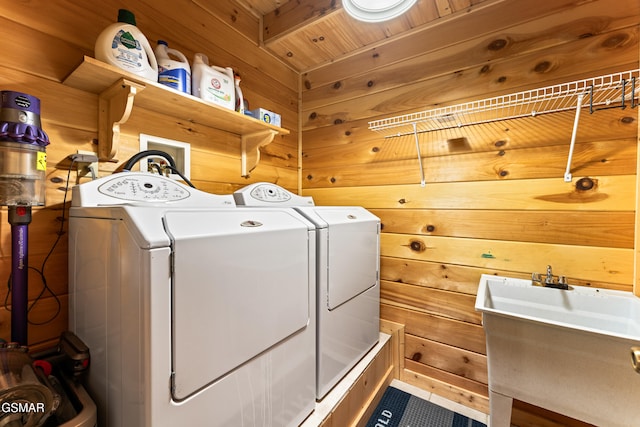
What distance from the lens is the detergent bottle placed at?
4.02 ft

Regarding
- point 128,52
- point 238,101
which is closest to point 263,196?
point 238,101

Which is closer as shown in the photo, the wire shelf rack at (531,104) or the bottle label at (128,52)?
the bottle label at (128,52)

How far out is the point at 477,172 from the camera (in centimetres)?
164

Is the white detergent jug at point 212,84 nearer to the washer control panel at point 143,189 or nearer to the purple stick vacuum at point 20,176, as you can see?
the washer control panel at point 143,189

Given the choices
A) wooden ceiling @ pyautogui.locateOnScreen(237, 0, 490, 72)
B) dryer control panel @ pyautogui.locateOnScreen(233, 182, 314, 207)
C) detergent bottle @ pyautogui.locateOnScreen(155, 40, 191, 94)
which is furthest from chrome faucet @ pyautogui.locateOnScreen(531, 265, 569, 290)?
detergent bottle @ pyautogui.locateOnScreen(155, 40, 191, 94)

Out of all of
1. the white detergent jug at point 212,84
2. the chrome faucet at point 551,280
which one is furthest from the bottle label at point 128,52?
the chrome faucet at point 551,280

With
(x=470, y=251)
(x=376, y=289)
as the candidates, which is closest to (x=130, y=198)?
(x=376, y=289)

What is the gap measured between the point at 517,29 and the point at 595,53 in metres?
0.39

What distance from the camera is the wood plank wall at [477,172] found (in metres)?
1.33

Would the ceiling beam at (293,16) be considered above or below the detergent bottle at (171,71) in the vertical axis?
above

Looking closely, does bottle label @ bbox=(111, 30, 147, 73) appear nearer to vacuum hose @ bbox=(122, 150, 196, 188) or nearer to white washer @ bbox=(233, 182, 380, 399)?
vacuum hose @ bbox=(122, 150, 196, 188)

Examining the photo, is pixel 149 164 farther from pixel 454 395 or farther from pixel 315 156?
pixel 454 395

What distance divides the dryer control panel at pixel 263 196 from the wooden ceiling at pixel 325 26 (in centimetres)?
107

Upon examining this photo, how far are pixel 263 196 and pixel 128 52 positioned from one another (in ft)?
2.70
